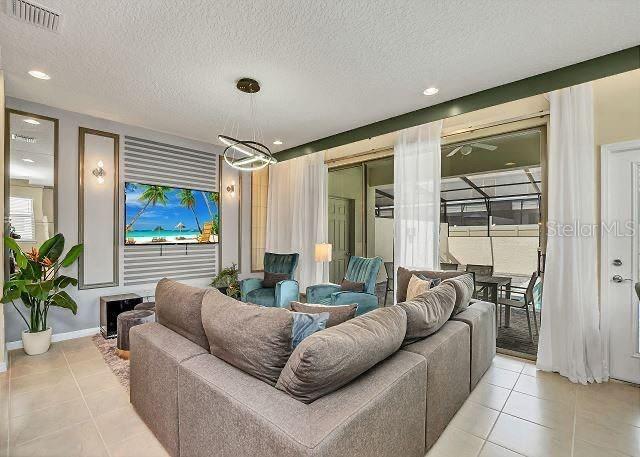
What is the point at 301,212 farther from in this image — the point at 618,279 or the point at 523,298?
the point at 618,279

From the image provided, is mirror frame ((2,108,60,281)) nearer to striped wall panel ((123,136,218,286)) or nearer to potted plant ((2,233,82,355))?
potted plant ((2,233,82,355))

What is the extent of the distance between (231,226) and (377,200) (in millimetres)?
2674

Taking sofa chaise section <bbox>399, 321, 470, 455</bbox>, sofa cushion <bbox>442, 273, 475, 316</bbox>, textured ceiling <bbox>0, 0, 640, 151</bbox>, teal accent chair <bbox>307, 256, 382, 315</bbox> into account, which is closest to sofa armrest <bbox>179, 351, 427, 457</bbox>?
sofa chaise section <bbox>399, 321, 470, 455</bbox>

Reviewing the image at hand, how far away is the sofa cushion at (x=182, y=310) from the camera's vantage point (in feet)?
6.12

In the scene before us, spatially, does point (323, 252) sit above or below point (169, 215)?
below

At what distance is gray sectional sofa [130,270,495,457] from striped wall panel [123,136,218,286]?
2.62 metres

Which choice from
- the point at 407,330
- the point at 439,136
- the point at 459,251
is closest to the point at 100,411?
the point at 407,330

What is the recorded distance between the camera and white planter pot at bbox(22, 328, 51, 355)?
3.33m

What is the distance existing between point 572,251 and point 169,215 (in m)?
5.07

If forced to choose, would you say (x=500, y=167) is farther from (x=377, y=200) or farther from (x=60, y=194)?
(x=60, y=194)

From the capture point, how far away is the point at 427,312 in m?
1.94

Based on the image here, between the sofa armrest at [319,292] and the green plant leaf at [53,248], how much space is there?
2959mm

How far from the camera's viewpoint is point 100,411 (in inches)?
90.2

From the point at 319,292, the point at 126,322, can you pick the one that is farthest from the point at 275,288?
the point at 126,322
